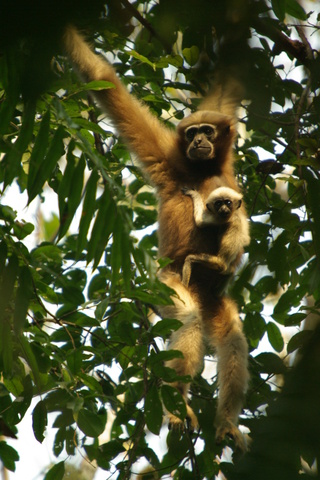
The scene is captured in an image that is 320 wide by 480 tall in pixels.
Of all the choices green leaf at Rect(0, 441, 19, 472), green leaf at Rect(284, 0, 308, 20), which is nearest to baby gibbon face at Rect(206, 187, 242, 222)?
green leaf at Rect(284, 0, 308, 20)

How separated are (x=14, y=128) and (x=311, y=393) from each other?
356 centimetres

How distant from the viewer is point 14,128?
398cm

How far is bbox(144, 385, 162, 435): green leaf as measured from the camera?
3.80m

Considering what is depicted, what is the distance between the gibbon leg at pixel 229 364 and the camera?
4.38 metres

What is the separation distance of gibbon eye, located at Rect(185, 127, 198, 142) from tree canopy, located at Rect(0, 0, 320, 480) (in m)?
0.39

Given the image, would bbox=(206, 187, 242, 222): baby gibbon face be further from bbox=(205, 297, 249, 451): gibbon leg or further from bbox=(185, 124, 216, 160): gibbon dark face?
bbox=(205, 297, 249, 451): gibbon leg

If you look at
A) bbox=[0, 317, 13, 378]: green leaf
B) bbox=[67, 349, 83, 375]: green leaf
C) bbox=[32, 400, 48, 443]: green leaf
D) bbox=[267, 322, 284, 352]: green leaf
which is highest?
bbox=[267, 322, 284, 352]: green leaf

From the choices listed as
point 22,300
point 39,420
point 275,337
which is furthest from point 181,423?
point 22,300

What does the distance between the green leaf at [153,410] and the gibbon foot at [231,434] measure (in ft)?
2.37

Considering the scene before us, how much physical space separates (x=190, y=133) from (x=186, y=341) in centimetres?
205

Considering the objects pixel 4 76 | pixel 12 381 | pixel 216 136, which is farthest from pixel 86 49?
pixel 12 381

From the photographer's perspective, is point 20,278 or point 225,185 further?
point 225,185

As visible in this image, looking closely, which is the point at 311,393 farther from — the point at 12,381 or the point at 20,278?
the point at 12,381

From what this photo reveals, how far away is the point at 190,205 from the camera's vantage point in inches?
205
